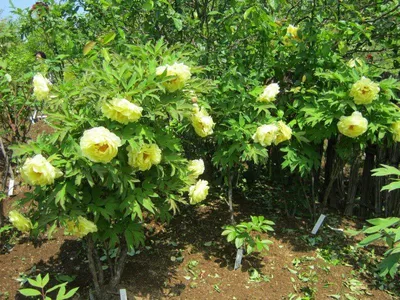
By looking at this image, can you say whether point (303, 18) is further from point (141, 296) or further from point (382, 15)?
point (141, 296)

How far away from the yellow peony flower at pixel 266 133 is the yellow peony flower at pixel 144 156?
85cm

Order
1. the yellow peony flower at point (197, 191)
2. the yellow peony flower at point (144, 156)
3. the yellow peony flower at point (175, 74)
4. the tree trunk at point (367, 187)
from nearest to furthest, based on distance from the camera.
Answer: the yellow peony flower at point (144, 156) < the yellow peony flower at point (175, 74) < the yellow peony flower at point (197, 191) < the tree trunk at point (367, 187)

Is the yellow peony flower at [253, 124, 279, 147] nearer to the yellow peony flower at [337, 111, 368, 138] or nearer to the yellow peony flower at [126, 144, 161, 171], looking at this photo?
the yellow peony flower at [337, 111, 368, 138]

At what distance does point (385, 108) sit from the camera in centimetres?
306

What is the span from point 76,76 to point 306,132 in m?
1.78

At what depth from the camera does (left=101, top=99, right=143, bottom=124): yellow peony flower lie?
6.85 ft

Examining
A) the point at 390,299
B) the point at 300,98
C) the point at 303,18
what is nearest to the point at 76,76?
the point at 300,98

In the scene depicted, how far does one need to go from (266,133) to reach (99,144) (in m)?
1.25

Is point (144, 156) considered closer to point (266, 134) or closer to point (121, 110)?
point (121, 110)

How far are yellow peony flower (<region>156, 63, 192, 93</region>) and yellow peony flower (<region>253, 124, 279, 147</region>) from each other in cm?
72

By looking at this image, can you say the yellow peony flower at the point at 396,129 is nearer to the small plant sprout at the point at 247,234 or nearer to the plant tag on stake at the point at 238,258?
the small plant sprout at the point at 247,234

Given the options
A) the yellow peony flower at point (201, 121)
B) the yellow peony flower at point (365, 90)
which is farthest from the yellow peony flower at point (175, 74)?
the yellow peony flower at point (365, 90)

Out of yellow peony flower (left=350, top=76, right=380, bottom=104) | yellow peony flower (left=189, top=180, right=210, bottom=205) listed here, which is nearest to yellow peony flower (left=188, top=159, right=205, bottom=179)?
yellow peony flower (left=189, top=180, right=210, bottom=205)

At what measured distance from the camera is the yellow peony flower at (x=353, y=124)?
2852 millimetres
